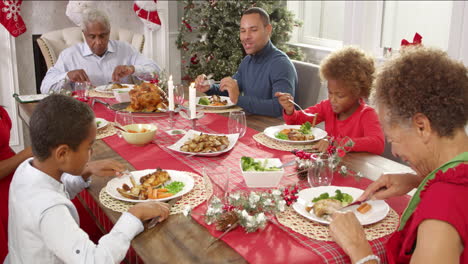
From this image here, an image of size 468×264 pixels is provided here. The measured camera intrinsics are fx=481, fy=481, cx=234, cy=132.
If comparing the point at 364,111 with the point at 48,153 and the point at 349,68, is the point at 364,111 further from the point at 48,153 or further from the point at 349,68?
the point at 48,153

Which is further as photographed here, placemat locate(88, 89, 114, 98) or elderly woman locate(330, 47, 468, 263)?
A: placemat locate(88, 89, 114, 98)

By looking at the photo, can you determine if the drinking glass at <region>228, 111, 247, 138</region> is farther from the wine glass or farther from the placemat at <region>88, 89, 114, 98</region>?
the placemat at <region>88, 89, 114, 98</region>

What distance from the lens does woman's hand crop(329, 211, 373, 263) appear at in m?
1.13

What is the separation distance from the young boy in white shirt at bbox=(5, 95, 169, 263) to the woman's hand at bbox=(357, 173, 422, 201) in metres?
0.59

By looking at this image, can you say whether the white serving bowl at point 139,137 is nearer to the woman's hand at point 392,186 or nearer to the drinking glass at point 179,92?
the drinking glass at point 179,92

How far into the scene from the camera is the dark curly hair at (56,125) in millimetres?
1257

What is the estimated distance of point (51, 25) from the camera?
15.7 feet

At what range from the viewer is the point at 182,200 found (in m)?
1.45

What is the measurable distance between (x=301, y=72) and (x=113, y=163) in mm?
1809

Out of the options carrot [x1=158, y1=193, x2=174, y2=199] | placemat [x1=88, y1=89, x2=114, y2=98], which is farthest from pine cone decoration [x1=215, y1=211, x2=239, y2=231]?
placemat [x1=88, y1=89, x2=114, y2=98]

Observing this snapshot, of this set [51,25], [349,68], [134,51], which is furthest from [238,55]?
[349,68]

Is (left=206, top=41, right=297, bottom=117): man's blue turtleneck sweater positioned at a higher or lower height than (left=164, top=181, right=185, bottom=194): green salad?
higher

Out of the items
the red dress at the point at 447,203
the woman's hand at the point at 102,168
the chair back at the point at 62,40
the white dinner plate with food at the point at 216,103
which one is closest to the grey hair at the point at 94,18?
the chair back at the point at 62,40

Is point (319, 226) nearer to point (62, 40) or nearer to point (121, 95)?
point (121, 95)
